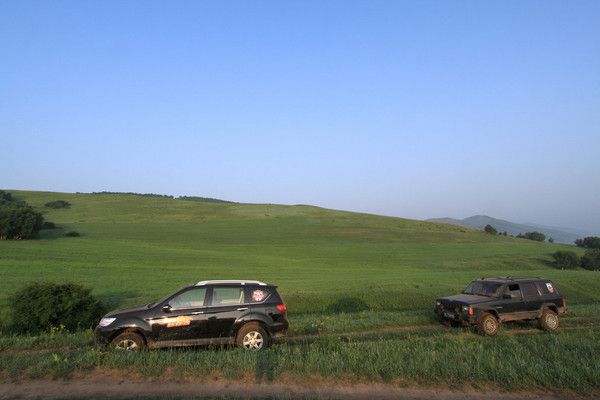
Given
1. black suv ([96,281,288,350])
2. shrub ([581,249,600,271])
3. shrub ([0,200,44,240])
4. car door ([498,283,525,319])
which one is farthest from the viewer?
shrub ([581,249,600,271])

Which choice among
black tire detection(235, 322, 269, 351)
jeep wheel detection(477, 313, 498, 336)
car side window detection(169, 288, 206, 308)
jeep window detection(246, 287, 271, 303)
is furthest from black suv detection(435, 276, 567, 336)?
car side window detection(169, 288, 206, 308)

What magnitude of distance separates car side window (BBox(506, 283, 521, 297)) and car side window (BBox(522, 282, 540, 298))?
0.24 meters

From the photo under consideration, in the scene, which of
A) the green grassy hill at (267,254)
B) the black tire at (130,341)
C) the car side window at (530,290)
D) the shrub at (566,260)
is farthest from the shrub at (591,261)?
the black tire at (130,341)

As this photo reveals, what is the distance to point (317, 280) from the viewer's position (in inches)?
1255

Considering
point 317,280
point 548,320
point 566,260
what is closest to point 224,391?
point 548,320

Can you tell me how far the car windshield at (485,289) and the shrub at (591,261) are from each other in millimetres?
47512

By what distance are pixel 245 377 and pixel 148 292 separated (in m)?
19.8

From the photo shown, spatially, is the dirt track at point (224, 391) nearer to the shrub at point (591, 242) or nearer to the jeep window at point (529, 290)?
the jeep window at point (529, 290)

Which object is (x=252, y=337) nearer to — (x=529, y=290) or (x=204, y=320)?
(x=204, y=320)

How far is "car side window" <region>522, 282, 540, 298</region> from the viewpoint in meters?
14.8

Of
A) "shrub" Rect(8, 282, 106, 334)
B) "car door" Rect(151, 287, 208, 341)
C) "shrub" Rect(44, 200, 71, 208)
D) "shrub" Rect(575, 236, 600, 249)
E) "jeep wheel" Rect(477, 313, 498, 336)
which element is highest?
"shrub" Rect(44, 200, 71, 208)

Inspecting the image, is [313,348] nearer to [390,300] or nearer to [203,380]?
[203,380]

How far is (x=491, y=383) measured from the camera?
23.1 ft

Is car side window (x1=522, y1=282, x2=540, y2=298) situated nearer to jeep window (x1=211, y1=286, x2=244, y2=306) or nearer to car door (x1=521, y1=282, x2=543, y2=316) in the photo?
car door (x1=521, y1=282, x2=543, y2=316)
